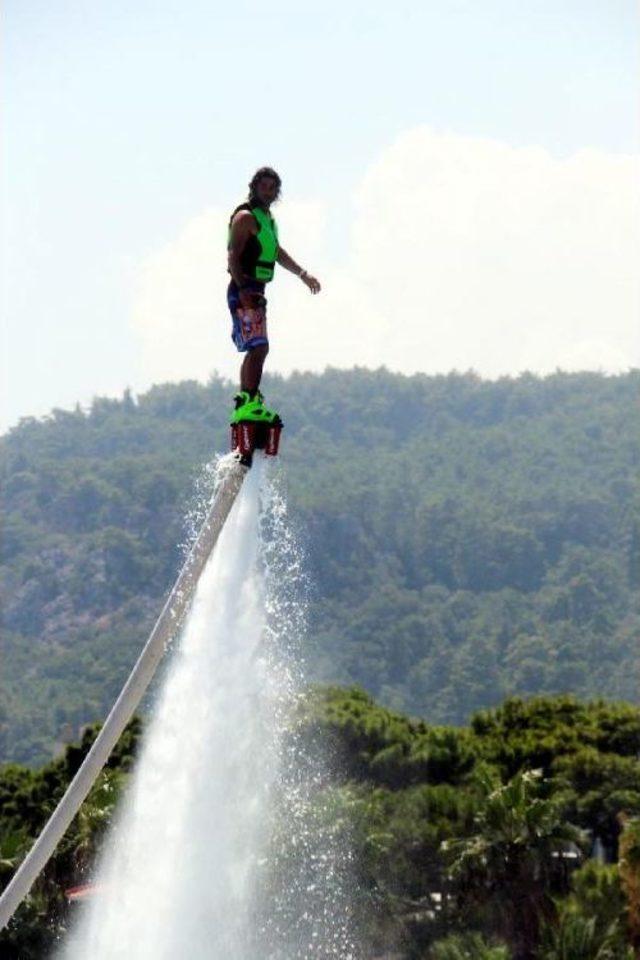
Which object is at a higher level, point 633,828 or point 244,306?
point 244,306

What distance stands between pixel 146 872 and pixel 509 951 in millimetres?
53071

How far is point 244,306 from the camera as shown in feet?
69.7

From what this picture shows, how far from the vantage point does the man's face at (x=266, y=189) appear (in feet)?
69.6

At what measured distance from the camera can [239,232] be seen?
69.0ft

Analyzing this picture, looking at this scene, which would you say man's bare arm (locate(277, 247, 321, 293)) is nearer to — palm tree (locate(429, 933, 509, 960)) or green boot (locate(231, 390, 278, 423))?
green boot (locate(231, 390, 278, 423))

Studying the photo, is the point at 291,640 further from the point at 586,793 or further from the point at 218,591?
the point at 586,793

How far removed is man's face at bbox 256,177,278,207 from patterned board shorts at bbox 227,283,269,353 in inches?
32.6

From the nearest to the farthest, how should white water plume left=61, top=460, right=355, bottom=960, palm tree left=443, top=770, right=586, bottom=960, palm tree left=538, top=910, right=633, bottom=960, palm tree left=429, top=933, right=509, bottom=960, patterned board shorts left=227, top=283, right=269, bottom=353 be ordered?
1. patterned board shorts left=227, top=283, right=269, bottom=353
2. white water plume left=61, top=460, right=355, bottom=960
3. palm tree left=538, top=910, right=633, bottom=960
4. palm tree left=429, top=933, right=509, bottom=960
5. palm tree left=443, top=770, right=586, bottom=960

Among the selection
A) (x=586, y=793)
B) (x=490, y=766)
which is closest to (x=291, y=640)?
(x=490, y=766)

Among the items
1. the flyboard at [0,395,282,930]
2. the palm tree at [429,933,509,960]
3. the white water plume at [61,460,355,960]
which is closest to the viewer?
the flyboard at [0,395,282,930]

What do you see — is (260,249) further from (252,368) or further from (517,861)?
→ (517,861)

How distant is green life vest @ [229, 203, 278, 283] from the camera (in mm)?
21141

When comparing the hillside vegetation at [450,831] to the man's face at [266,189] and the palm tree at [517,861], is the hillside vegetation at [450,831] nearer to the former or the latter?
the palm tree at [517,861]

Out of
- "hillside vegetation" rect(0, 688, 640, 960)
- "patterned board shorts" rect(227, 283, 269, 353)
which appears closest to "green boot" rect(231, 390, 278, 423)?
"patterned board shorts" rect(227, 283, 269, 353)
